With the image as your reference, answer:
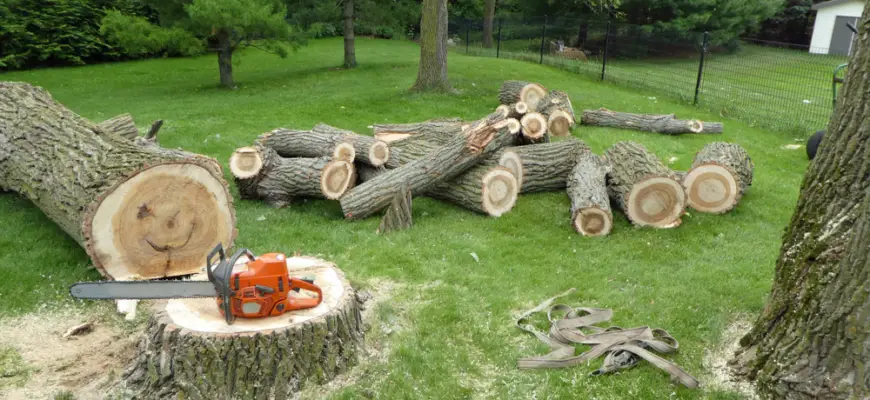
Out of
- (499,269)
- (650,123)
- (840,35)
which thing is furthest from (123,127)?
(840,35)

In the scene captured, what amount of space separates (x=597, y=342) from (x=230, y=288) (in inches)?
91.7

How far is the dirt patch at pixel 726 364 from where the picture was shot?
361 centimetres

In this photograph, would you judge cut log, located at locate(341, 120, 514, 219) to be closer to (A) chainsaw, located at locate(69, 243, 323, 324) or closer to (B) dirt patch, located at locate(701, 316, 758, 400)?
(A) chainsaw, located at locate(69, 243, 323, 324)

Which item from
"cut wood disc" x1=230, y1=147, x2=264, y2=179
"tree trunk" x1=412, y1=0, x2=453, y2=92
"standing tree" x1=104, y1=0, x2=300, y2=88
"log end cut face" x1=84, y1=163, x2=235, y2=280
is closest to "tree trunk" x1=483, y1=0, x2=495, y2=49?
"standing tree" x1=104, y1=0, x2=300, y2=88

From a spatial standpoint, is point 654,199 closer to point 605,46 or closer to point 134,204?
point 134,204

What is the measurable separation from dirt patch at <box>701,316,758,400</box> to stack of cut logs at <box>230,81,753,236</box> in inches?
81.2

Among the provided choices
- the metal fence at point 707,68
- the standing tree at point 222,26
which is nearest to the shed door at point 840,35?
the metal fence at point 707,68

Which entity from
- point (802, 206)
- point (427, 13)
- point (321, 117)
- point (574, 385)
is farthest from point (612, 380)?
point (427, 13)

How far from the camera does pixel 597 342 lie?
163 inches

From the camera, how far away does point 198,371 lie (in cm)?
357

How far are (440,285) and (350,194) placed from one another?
6.46ft

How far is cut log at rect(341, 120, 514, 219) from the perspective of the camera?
662 centimetres

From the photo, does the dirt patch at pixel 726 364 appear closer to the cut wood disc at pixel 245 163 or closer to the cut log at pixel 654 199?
the cut log at pixel 654 199

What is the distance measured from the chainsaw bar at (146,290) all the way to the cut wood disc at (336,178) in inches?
132
